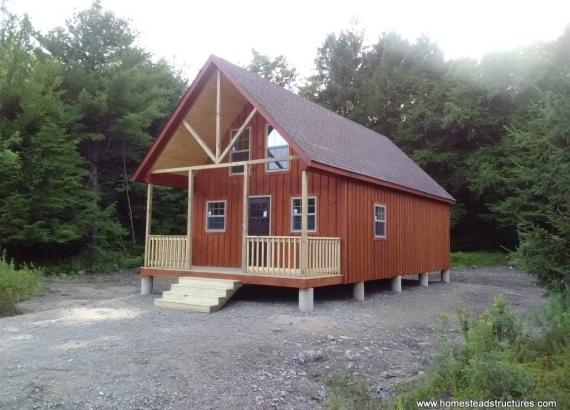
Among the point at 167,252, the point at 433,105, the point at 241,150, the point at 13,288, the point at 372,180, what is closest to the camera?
the point at 13,288

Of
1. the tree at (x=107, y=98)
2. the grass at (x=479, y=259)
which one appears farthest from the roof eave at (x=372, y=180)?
the tree at (x=107, y=98)

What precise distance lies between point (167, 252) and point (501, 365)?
10289 millimetres

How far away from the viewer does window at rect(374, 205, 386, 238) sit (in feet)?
45.8

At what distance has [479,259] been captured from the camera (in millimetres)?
27344

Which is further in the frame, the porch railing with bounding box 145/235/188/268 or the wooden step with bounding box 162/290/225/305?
the porch railing with bounding box 145/235/188/268

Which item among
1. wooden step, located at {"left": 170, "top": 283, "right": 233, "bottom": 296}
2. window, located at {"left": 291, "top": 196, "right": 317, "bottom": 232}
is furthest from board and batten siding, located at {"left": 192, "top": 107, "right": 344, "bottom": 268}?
wooden step, located at {"left": 170, "top": 283, "right": 233, "bottom": 296}

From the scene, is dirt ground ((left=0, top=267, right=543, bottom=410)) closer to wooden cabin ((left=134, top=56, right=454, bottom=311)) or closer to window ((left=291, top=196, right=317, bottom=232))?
wooden cabin ((left=134, top=56, right=454, bottom=311))

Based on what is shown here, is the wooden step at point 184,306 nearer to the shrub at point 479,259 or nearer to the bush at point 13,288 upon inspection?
the bush at point 13,288

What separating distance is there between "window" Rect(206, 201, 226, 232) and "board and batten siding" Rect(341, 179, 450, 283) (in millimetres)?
4363

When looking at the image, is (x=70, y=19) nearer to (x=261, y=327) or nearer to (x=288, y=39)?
(x=261, y=327)

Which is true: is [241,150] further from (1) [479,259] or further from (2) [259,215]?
(1) [479,259]

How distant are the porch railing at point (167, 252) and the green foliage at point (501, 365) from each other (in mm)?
8532

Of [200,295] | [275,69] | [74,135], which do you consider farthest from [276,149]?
[275,69]

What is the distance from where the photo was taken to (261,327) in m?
8.95
